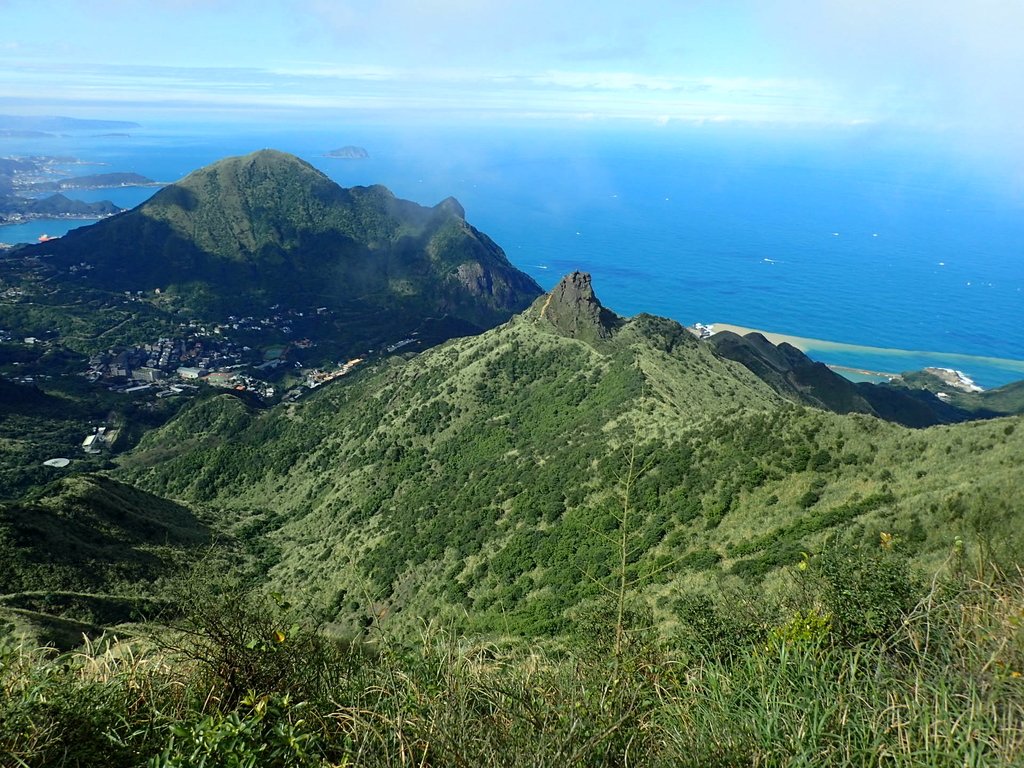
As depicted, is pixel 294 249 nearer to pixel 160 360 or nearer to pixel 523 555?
pixel 160 360

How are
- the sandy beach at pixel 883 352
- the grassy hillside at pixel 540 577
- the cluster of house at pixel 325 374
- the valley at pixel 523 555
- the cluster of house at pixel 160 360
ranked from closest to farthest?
the grassy hillside at pixel 540 577 < the valley at pixel 523 555 < the cluster of house at pixel 160 360 < the cluster of house at pixel 325 374 < the sandy beach at pixel 883 352

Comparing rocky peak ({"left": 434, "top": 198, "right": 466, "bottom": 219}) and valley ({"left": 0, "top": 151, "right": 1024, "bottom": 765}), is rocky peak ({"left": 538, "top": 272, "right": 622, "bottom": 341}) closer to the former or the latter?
valley ({"left": 0, "top": 151, "right": 1024, "bottom": 765})

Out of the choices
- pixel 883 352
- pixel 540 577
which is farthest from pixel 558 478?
pixel 883 352

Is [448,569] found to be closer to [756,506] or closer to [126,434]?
[756,506]

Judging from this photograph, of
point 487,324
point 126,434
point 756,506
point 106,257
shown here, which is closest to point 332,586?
point 756,506

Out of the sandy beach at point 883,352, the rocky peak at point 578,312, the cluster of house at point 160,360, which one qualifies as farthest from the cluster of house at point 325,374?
the sandy beach at point 883,352

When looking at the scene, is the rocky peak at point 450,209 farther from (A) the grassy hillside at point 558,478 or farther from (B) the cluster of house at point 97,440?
(A) the grassy hillside at point 558,478
